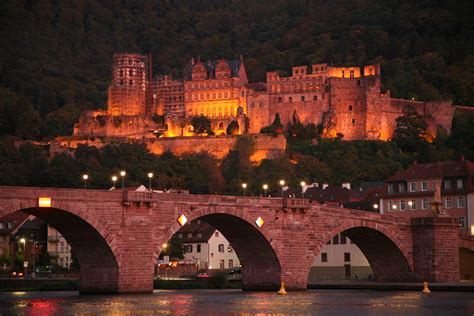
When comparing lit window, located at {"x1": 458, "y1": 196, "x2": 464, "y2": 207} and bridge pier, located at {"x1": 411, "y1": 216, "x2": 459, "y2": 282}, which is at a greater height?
lit window, located at {"x1": 458, "y1": 196, "x2": 464, "y2": 207}

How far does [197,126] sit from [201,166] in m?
19.9

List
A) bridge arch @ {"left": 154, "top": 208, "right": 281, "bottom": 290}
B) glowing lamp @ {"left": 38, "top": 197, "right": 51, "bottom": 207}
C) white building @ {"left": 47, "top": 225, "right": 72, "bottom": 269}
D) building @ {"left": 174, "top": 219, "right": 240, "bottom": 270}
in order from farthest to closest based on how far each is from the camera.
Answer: white building @ {"left": 47, "top": 225, "right": 72, "bottom": 269} < building @ {"left": 174, "top": 219, "right": 240, "bottom": 270} < bridge arch @ {"left": 154, "top": 208, "right": 281, "bottom": 290} < glowing lamp @ {"left": 38, "top": 197, "right": 51, "bottom": 207}

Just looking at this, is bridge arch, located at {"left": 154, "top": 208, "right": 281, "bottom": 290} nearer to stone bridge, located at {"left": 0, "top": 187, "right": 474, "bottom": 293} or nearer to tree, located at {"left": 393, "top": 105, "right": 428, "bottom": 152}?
stone bridge, located at {"left": 0, "top": 187, "right": 474, "bottom": 293}

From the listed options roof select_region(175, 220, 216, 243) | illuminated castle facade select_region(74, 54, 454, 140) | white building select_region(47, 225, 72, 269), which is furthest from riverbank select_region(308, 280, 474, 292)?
illuminated castle facade select_region(74, 54, 454, 140)

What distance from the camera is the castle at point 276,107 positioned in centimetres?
17725

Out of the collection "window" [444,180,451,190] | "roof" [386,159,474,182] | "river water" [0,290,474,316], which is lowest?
"river water" [0,290,474,316]

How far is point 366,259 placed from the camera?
320ft

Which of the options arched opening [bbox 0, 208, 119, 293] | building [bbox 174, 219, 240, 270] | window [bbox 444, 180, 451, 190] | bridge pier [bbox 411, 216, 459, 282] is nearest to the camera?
arched opening [bbox 0, 208, 119, 293]

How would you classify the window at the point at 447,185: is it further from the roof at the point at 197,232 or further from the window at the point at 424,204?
the roof at the point at 197,232

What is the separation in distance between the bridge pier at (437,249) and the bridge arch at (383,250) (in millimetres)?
965

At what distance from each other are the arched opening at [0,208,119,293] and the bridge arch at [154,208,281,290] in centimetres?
760

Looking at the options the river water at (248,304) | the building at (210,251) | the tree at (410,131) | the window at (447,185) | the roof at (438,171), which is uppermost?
the tree at (410,131)

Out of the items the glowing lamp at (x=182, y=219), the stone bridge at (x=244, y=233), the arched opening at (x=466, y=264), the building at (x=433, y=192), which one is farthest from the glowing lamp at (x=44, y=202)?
the building at (x=433, y=192)

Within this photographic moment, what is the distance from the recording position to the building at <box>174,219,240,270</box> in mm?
114688
